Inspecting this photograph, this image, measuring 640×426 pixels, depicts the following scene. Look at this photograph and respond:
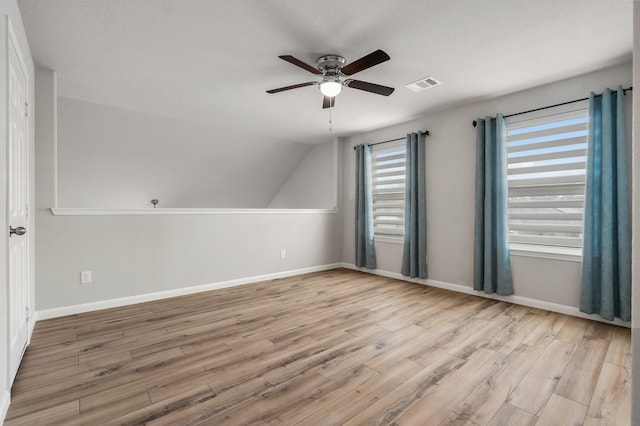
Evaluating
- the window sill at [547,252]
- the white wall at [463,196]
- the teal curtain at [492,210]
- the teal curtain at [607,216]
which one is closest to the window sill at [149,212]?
the white wall at [463,196]

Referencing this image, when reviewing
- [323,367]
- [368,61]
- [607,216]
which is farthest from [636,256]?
[607,216]

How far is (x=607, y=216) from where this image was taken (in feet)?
8.98

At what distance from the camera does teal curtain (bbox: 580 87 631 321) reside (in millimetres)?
2672

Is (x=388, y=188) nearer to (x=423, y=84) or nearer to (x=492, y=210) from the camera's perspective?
(x=492, y=210)

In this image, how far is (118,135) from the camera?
171 inches

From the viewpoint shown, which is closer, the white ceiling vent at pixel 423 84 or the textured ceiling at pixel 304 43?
the textured ceiling at pixel 304 43

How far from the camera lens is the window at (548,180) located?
3031mm

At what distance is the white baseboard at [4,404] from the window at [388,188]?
4267mm

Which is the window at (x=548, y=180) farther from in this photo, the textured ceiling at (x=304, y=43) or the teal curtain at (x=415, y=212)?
the teal curtain at (x=415, y=212)

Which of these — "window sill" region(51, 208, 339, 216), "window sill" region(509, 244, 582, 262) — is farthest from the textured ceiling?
"window sill" region(509, 244, 582, 262)

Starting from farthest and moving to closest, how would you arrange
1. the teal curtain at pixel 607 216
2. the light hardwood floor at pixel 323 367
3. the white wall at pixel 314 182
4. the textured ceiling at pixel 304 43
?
1. the white wall at pixel 314 182
2. the teal curtain at pixel 607 216
3. the textured ceiling at pixel 304 43
4. the light hardwood floor at pixel 323 367

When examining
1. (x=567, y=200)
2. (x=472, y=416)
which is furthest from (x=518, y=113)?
(x=472, y=416)

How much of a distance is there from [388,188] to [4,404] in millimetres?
4457

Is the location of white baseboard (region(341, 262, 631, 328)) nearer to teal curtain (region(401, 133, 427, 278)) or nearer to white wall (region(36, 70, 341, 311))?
teal curtain (region(401, 133, 427, 278))
